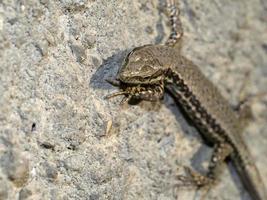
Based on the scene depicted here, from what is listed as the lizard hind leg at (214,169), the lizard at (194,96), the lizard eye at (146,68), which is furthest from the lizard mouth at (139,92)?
the lizard hind leg at (214,169)

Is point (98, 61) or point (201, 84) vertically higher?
point (98, 61)

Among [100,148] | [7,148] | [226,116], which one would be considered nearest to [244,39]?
[226,116]

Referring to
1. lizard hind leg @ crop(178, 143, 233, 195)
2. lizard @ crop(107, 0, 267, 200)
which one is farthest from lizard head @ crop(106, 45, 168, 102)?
lizard hind leg @ crop(178, 143, 233, 195)

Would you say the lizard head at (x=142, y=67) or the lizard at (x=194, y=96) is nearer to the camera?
the lizard head at (x=142, y=67)

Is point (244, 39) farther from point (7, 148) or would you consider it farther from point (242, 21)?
point (7, 148)

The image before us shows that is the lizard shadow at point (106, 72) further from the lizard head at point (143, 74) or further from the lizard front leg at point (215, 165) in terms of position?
the lizard front leg at point (215, 165)

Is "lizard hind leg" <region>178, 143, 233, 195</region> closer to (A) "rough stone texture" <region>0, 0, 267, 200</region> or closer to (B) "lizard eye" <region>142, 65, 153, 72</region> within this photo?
(A) "rough stone texture" <region>0, 0, 267, 200</region>
